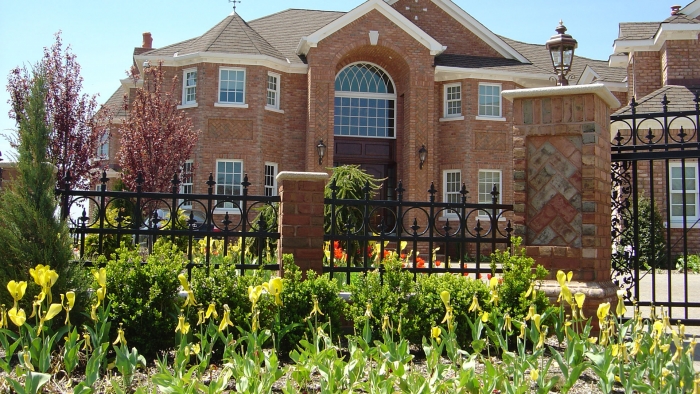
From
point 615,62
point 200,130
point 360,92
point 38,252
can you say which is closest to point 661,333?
point 38,252

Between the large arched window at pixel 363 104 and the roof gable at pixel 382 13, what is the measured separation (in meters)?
1.71

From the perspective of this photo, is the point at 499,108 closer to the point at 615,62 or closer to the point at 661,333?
the point at 615,62

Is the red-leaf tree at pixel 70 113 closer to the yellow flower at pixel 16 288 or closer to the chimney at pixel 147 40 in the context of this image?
the chimney at pixel 147 40

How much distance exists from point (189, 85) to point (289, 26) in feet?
17.9

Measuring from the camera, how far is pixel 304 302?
4.64m

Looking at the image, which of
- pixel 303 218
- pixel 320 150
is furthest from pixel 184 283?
pixel 320 150

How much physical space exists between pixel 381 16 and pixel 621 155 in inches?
606

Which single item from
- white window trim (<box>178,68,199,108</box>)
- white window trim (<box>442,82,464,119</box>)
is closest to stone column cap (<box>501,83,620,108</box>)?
white window trim (<box>442,82,464,119</box>)

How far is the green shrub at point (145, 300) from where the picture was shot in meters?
4.41

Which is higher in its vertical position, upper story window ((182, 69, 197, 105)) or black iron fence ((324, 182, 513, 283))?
upper story window ((182, 69, 197, 105))

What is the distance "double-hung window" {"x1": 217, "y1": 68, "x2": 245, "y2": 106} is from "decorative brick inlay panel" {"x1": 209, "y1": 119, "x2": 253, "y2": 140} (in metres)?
0.66

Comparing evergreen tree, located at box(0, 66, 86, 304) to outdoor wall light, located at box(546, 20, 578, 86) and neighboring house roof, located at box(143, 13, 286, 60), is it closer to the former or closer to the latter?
outdoor wall light, located at box(546, 20, 578, 86)

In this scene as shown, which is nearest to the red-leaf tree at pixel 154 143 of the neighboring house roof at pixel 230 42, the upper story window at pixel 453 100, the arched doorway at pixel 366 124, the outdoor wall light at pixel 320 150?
the neighboring house roof at pixel 230 42

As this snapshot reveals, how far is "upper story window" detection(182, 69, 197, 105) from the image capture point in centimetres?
2025
